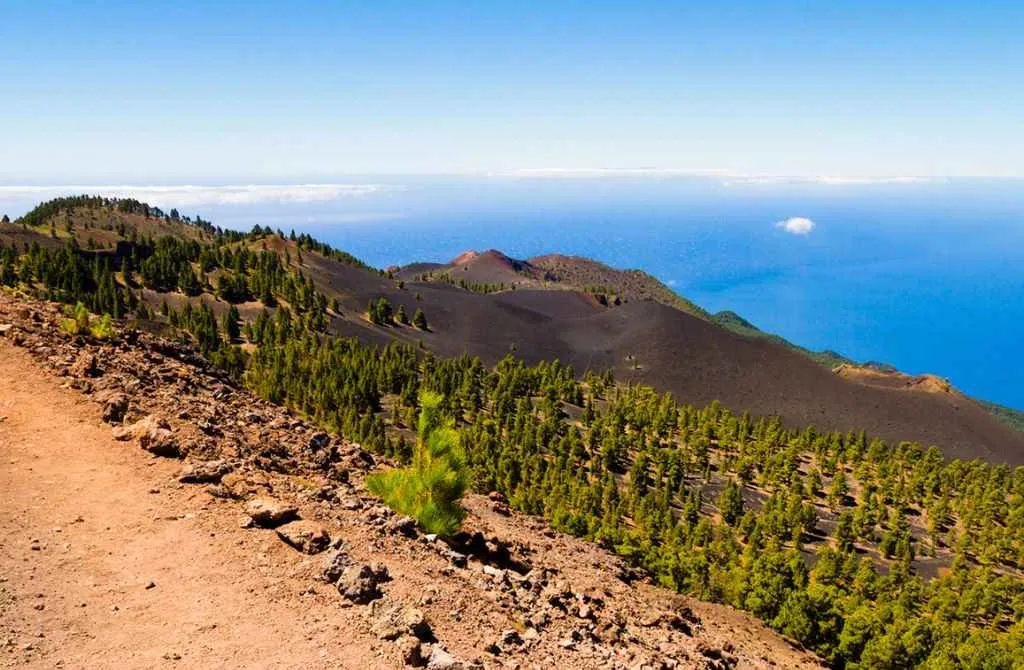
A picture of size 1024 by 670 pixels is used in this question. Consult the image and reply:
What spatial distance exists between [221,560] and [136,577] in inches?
56.5

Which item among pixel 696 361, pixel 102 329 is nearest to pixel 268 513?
pixel 102 329

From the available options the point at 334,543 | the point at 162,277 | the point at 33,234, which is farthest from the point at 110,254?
the point at 334,543

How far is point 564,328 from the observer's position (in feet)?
550

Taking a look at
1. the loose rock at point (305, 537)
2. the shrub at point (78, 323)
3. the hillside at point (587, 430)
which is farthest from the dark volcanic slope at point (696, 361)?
the loose rock at point (305, 537)

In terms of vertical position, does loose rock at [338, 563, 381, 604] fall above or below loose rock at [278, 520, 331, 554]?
below

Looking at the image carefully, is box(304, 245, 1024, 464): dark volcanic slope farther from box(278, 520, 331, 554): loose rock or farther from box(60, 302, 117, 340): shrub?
box(278, 520, 331, 554): loose rock

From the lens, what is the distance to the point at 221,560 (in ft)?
36.6

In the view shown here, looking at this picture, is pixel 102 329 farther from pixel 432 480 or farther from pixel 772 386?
pixel 772 386

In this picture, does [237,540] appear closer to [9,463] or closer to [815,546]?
[9,463]

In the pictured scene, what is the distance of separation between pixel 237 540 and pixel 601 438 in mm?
86222

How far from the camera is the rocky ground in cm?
957

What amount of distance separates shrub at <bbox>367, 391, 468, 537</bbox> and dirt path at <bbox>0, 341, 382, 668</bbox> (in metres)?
3.86

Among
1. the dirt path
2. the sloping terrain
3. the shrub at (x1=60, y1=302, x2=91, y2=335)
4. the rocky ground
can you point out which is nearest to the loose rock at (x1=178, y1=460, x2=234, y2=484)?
the rocky ground

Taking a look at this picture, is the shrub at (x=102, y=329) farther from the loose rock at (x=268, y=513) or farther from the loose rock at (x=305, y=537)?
the loose rock at (x=305, y=537)
